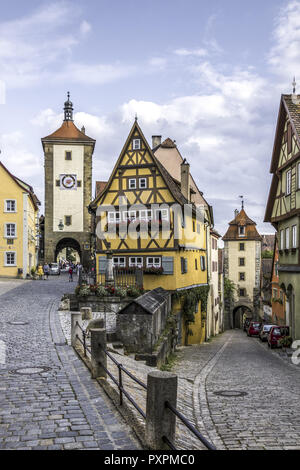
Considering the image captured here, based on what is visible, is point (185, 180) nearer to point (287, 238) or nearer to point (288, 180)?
point (288, 180)

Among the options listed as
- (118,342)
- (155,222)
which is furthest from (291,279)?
(118,342)

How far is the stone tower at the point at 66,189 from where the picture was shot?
59.2 m

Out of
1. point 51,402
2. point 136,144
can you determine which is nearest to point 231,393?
point 51,402

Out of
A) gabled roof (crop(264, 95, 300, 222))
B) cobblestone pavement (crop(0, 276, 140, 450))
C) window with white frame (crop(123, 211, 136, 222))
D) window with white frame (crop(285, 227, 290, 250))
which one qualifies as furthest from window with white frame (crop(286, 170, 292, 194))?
cobblestone pavement (crop(0, 276, 140, 450))

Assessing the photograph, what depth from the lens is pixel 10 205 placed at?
148 feet

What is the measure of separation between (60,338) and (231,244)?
162 feet

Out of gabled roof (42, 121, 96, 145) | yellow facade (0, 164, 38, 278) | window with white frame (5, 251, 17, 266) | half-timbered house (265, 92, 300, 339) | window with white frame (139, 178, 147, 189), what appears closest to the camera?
half-timbered house (265, 92, 300, 339)

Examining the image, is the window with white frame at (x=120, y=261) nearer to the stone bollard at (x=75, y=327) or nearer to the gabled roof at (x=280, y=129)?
the gabled roof at (x=280, y=129)

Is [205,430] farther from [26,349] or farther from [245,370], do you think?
[245,370]

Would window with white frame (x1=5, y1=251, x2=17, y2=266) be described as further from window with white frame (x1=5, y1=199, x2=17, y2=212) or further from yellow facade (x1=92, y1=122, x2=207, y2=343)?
yellow facade (x1=92, y1=122, x2=207, y2=343)

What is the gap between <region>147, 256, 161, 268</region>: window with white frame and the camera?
29359 mm

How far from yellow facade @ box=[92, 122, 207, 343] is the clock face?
29.5 meters

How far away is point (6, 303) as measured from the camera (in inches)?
985

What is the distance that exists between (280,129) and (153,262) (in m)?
10.4
